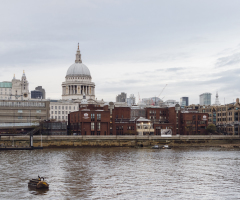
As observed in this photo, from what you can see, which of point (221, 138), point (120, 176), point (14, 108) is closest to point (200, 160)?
point (120, 176)

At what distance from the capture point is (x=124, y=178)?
60.0 m

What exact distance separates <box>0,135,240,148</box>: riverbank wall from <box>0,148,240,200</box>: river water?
4287cm

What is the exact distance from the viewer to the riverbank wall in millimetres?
125875

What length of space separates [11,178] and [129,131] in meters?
87.9

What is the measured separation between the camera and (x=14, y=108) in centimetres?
15988

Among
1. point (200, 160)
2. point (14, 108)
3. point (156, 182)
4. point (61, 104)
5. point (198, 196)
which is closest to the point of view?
point (198, 196)

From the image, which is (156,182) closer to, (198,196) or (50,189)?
(198,196)

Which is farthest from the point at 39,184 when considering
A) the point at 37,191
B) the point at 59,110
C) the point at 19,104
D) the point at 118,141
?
the point at 59,110

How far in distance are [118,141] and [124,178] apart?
71905mm

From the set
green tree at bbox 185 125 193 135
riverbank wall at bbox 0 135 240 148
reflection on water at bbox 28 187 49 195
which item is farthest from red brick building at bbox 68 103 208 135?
reflection on water at bbox 28 187 49 195

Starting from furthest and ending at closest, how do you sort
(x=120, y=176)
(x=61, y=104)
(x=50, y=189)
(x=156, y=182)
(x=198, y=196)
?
1. (x=61, y=104)
2. (x=120, y=176)
3. (x=156, y=182)
4. (x=50, y=189)
5. (x=198, y=196)

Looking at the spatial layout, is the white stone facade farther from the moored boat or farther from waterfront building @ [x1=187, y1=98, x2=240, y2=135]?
the moored boat

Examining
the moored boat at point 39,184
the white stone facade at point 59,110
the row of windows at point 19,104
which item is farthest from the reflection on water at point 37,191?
the white stone facade at point 59,110

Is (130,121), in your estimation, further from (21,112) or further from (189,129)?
(21,112)
